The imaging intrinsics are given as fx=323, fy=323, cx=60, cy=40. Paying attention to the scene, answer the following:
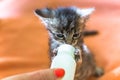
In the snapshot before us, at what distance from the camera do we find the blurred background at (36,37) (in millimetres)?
1278

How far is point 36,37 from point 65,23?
1.24 feet

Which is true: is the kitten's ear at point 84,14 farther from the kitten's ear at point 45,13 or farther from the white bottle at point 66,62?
the white bottle at point 66,62

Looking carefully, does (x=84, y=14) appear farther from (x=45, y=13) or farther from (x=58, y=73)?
(x=58, y=73)

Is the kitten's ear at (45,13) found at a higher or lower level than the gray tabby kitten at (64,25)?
higher

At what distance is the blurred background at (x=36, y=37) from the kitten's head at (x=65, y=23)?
197mm

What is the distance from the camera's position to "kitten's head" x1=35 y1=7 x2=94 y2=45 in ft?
3.59

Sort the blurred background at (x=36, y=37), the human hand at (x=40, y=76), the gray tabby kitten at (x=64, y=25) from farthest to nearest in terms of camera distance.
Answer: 1. the blurred background at (x=36, y=37)
2. the gray tabby kitten at (x=64, y=25)
3. the human hand at (x=40, y=76)

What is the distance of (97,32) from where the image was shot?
4.68 feet

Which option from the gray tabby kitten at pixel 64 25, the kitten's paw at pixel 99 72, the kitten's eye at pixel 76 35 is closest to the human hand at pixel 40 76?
the gray tabby kitten at pixel 64 25

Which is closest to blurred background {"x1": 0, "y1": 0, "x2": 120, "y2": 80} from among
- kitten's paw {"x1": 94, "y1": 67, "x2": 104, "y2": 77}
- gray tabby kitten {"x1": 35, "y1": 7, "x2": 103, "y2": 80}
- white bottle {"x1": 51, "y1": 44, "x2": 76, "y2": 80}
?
kitten's paw {"x1": 94, "y1": 67, "x2": 104, "y2": 77}

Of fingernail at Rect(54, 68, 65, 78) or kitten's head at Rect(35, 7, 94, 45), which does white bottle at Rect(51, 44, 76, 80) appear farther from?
kitten's head at Rect(35, 7, 94, 45)

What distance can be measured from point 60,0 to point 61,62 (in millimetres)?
729

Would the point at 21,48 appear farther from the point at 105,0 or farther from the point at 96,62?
the point at 105,0

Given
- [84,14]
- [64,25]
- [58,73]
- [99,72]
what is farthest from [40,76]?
[99,72]
